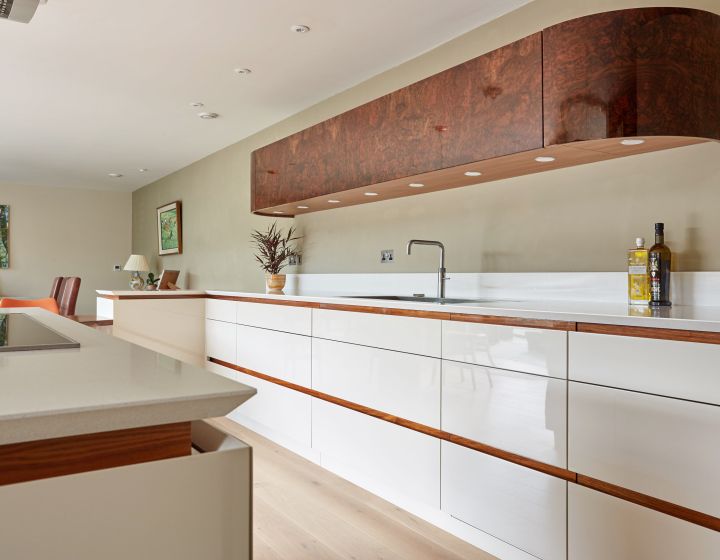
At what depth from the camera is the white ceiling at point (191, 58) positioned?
2.94 m

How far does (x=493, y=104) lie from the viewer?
97.7 inches

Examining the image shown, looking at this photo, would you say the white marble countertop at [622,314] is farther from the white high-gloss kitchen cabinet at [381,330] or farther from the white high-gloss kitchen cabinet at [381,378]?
the white high-gloss kitchen cabinet at [381,378]

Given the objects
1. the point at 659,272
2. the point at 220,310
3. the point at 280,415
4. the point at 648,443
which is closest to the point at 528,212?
the point at 659,272

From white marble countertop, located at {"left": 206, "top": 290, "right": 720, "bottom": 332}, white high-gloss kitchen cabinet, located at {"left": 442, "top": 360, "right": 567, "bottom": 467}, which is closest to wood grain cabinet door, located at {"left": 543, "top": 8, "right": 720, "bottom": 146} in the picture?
white marble countertop, located at {"left": 206, "top": 290, "right": 720, "bottom": 332}

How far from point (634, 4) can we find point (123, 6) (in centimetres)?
230

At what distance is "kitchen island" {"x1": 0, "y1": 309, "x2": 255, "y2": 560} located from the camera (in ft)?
2.26

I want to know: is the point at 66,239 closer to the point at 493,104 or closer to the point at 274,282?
the point at 274,282

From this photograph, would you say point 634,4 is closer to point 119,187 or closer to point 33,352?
point 33,352

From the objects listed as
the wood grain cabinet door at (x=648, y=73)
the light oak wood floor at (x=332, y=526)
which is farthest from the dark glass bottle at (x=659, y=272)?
the light oak wood floor at (x=332, y=526)

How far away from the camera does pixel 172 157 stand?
642 centimetres

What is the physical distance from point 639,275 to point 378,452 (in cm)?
131

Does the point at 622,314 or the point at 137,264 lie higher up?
the point at 137,264

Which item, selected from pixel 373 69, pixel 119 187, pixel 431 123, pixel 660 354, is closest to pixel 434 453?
pixel 660 354

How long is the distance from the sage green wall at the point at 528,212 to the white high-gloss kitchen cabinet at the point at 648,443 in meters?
0.81
